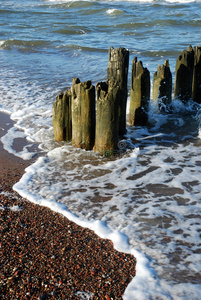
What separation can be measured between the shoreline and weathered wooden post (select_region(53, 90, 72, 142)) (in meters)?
1.85

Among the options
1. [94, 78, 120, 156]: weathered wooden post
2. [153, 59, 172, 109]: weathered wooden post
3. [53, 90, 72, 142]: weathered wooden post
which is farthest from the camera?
[153, 59, 172, 109]: weathered wooden post

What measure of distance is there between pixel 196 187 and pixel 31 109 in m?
4.40

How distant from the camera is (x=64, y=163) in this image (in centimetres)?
518

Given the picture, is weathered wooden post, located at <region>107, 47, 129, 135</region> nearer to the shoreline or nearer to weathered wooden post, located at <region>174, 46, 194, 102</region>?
weathered wooden post, located at <region>174, 46, 194, 102</region>

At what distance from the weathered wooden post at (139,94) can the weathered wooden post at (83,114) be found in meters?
1.27

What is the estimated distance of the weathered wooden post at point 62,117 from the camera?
215 inches

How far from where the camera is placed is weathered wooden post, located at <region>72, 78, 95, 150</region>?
200 inches

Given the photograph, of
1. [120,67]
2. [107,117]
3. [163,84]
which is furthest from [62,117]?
[163,84]

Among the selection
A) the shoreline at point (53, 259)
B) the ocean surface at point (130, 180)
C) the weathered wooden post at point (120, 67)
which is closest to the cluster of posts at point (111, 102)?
the weathered wooden post at point (120, 67)

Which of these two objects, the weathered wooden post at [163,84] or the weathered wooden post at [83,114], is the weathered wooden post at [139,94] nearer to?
the weathered wooden post at [163,84]

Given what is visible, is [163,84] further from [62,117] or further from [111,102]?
[62,117]

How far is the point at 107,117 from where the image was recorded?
503cm

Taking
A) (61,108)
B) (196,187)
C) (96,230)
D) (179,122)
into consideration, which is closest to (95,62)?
(179,122)

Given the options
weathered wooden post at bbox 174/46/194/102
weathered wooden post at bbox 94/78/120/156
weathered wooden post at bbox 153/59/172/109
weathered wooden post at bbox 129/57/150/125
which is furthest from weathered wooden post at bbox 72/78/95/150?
weathered wooden post at bbox 174/46/194/102
